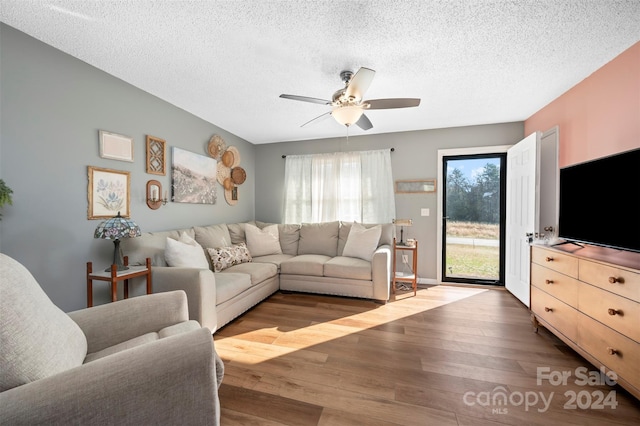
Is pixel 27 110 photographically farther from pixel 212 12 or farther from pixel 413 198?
pixel 413 198

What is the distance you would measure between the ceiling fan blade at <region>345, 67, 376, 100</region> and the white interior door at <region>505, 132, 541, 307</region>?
2.08 metres

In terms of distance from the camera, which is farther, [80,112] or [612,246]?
[80,112]

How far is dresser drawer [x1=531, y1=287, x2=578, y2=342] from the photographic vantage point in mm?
1869

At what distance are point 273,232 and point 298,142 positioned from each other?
1.72 metres

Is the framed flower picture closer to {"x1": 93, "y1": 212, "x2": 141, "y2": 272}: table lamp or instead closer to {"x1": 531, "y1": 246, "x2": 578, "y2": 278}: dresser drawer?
{"x1": 93, "y1": 212, "x2": 141, "y2": 272}: table lamp

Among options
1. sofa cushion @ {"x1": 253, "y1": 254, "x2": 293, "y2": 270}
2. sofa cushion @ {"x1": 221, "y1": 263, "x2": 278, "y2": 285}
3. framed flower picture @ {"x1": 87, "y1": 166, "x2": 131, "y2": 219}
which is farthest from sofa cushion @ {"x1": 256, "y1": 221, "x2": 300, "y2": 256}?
framed flower picture @ {"x1": 87, "y1": 166, "x2": 131, "y2": 219}

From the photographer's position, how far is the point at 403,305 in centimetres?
305

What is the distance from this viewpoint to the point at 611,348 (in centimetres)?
154

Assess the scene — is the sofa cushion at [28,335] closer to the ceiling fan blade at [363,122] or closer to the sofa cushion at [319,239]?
the ceiling fan blade at [363,122]

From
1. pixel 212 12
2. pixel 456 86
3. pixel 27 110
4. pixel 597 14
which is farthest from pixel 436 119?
pixel 27 110

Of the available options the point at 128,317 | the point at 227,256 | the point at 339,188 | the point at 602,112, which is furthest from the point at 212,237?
the point at 602,112

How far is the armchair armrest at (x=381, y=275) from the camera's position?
10.0 ft

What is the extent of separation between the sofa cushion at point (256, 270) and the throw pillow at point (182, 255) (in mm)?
332

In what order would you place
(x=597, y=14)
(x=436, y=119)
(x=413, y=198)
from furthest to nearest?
(x=413, y=198), (x=436, y=119), (x=597, y=14)
